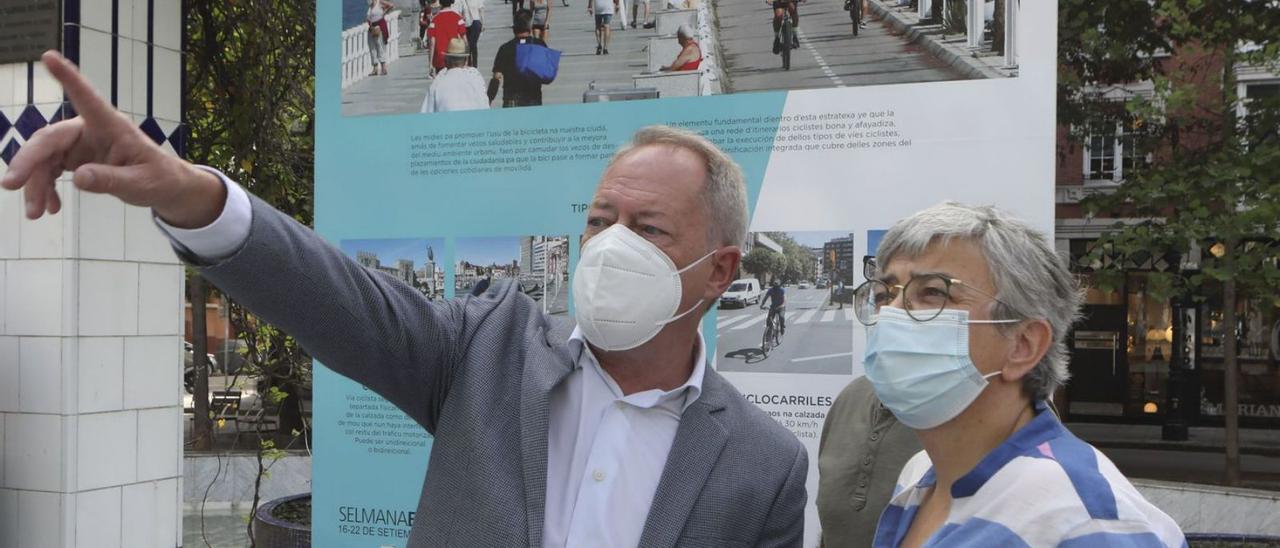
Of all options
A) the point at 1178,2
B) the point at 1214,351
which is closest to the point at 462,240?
the point at 1178,2

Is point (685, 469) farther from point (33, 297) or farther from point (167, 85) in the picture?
point (167, 85)

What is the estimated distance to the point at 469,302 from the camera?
6.37 feet

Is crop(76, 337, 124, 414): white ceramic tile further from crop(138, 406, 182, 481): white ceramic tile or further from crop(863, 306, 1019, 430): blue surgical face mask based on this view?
crop(863, 306, 1019, 430): blue surgical face mask

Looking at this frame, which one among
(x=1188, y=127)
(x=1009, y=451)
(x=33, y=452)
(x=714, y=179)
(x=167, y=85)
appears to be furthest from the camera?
(x=1188, y=127)

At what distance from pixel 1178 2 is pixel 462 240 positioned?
238 inches

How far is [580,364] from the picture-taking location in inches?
76.3

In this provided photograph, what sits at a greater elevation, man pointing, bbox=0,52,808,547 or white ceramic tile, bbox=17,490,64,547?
man pointing, bbox=0,52,808,547

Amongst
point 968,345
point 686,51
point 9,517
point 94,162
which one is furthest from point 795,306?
point 9,517

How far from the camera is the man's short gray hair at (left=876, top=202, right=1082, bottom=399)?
5.32 ft

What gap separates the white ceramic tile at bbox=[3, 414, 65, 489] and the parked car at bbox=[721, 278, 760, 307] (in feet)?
8.32

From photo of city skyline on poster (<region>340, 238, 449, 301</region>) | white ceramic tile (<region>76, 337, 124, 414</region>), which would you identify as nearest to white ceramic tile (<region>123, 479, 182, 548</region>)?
white ceramic tile (<region>76, 337, 124, 414</region>)

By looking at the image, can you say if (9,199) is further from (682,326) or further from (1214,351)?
(1214,351)

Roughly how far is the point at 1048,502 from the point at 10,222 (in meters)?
4.04

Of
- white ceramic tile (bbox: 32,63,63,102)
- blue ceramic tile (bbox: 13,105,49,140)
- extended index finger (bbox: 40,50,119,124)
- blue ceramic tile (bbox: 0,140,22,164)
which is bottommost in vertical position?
extended index finger (bbox: 40,50,119,124)
